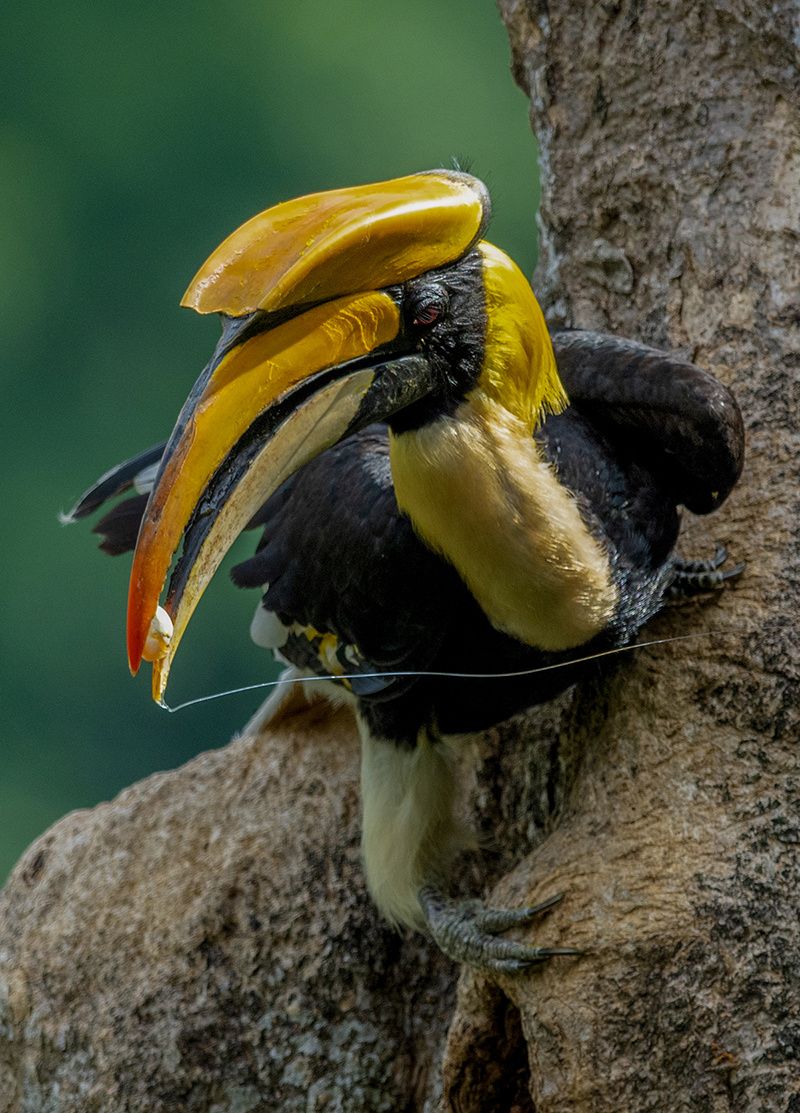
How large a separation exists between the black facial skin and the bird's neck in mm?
16

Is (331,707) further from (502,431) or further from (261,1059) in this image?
(502,431)

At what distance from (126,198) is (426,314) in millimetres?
1835

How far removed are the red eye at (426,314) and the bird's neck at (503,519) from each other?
103 millimetres

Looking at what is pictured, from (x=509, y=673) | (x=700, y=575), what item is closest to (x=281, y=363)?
(x=509, y=673)

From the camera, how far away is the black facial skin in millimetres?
1374

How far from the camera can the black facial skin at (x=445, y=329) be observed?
4.51 ft

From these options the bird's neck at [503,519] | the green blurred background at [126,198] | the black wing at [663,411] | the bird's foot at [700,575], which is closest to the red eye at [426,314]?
the bird's neck at [503,519]

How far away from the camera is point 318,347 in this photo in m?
1.30

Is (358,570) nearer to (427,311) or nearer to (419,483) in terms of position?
(419,483)

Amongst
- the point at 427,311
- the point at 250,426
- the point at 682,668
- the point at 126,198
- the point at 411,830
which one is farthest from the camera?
the point at 126,198

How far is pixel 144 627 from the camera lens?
1.18 meters

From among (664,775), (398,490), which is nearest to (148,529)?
(398,490)

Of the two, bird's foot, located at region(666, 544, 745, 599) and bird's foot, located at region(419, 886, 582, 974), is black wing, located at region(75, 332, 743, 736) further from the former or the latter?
bird's foot, located at region(419, 886, 582, 974)

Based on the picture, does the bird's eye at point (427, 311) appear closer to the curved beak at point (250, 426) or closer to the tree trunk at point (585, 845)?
the curved beak at point (250, 426)
